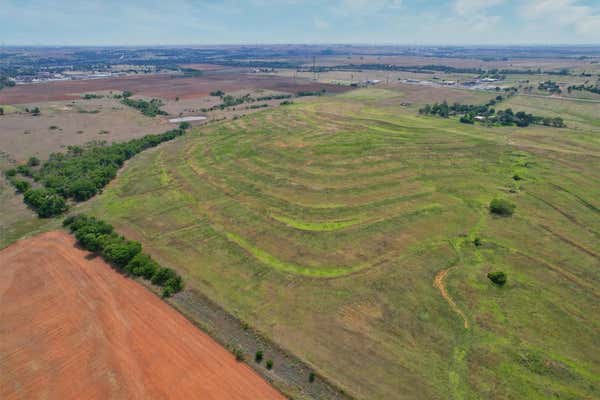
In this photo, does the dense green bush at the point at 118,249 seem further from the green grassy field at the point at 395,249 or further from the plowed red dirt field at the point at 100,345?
the green grassy field at the point at 395,249

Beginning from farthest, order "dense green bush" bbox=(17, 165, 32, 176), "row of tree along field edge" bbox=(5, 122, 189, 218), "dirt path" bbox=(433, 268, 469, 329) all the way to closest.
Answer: "dense green bush" bbox=(17, 165, 32, 176) → "row of tree along field edge" bbox=(5, 122, 189, 218) → "dirt path" bbox=(433, 268, 469, 329)

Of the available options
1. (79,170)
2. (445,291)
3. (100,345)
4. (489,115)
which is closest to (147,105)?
(79,170)

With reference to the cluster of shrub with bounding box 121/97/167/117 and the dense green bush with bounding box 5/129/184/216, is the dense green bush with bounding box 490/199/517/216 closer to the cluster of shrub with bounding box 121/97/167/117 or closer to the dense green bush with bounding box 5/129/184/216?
the dense green bush with bounding box 5/129/184/216

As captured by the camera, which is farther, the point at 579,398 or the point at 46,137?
the point at 46,137

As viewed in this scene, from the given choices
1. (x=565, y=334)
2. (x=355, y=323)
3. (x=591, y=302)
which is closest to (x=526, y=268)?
(x=591, y=302)

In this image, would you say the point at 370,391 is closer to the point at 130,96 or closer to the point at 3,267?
the point at 3,267

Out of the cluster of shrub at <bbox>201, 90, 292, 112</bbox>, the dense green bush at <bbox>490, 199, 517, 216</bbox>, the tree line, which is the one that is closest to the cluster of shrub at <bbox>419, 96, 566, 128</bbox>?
the tree line

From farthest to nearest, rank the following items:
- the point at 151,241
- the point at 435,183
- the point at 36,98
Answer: the point at 36,98
the point at 435,183
the point at 151,241
